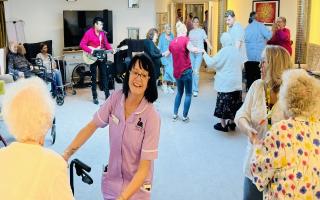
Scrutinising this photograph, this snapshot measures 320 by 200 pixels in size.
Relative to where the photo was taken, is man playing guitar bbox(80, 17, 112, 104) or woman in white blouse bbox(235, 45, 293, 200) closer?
woman in white blouse bbox(235, 45, 293, 200)

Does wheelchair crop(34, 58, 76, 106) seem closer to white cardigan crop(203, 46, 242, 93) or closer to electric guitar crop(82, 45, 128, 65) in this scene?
electric guitar crop(82, 45, 128, 65)

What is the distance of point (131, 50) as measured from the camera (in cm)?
924

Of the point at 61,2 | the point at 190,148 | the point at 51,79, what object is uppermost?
the point at 61,2

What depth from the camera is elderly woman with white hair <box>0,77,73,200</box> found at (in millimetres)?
1596

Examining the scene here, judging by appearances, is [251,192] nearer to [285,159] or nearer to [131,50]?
[285,159]

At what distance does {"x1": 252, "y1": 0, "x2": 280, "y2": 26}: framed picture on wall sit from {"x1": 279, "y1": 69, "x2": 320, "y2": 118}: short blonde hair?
7.02 metres

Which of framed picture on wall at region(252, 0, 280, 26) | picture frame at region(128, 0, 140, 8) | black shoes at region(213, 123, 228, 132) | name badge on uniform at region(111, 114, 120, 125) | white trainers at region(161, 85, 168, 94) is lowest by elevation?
black shoes at region(213, 123, 228, 132)

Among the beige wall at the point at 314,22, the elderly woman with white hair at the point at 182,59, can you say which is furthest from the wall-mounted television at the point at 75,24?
the beige wall at the point at 314,22

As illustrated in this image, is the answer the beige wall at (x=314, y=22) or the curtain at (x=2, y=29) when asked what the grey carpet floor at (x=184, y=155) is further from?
the beige wall at (x=314, y=22)

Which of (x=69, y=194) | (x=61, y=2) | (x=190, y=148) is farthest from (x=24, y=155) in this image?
(x=61, y=2)

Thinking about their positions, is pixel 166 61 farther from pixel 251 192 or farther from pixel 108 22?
pixel 251 192

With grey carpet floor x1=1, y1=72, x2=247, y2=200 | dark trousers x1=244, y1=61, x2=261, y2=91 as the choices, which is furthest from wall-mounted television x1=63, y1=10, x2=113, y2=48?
dark trousers x1=244, y1=61, x2=261, y2=91

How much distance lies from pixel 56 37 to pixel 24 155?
786cm

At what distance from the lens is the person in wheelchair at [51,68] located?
305 inches
